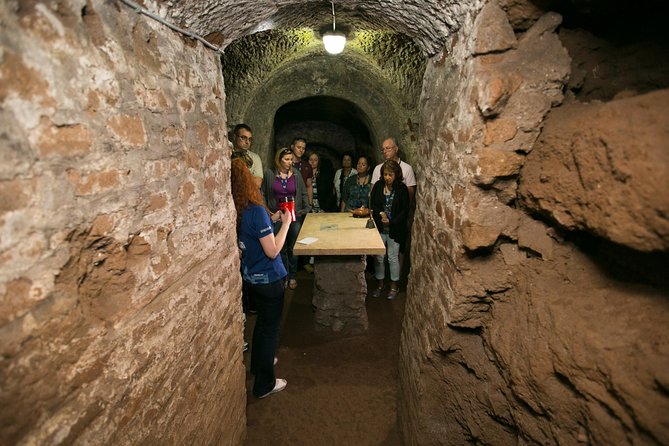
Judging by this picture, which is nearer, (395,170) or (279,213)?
(279,213)

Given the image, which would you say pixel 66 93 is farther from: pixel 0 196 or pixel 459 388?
pixel 459 388

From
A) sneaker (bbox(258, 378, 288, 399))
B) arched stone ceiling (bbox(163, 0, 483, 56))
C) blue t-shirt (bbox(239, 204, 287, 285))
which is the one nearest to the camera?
arched stone ceiling (bbox(163, 0, 483, 56))

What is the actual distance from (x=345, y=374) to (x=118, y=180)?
2.71 meters

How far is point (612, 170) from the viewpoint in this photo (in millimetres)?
1044

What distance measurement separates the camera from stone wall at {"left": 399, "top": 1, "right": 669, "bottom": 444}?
1015 millimetres

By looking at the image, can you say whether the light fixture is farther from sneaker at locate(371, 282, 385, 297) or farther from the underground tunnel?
sneaker at locate(371, 282, 385, 297)

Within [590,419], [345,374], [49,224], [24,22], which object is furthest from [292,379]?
[24,22]

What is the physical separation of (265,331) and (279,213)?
0.96m

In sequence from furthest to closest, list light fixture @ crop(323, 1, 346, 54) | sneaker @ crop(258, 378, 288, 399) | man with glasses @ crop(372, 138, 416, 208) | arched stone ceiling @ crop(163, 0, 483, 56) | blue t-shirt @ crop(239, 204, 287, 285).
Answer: man with glasses @ crop(372, 138, 416, 208)
light fixture @ crop(323, 1, 346, 54)
sneaker @ crop(258, 378, 288, 399)
blue t-shirt @ crop(239, 204, 287, 285)
arched stone ceiling @ crop(163, 0, 483, 56)

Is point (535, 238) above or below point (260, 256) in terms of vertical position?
above

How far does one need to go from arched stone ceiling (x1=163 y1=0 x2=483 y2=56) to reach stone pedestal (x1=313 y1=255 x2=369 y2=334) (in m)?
2.20

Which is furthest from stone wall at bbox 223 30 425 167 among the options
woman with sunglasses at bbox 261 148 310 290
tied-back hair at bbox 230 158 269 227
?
tied-back hair at bbox 230 158 269 227

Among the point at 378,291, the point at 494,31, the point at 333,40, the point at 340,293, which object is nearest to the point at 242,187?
the point at 494,31

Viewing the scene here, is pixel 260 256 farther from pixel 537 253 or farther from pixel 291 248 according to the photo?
pixel 291 248
